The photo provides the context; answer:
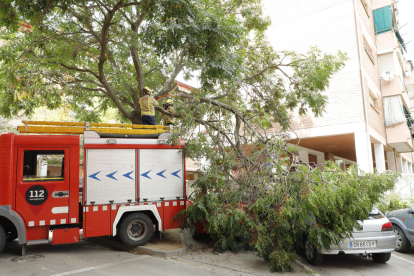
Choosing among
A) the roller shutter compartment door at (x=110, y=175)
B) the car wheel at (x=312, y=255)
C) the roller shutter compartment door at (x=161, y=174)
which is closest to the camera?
the car wheel at (x=312, y=255)

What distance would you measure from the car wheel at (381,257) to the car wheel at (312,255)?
153 centimetres

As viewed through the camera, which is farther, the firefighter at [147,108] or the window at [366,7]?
the window at [366,7]

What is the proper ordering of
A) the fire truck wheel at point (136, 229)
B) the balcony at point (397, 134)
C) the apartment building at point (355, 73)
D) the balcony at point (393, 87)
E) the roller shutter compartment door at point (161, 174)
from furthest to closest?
the balcony at point (393, 87) → the balcony at point (397, 134) → the apartment building at point (355, 73) → the roller shutter compartment door at point (161, 174) → the fire truck wheel at point (136, 229)

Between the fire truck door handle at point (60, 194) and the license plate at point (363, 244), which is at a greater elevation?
the fire truck door handle at point (60, 194)

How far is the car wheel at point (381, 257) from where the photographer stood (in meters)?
6.86

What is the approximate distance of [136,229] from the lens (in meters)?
7.91

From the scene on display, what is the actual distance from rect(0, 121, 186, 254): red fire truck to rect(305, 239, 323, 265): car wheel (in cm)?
333

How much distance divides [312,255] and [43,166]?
259 inches

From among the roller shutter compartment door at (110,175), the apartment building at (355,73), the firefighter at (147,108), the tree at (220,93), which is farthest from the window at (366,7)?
the roller shutter compartment door at (110,175)

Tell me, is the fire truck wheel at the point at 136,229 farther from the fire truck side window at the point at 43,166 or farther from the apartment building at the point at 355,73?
the apartment building at the point at 355,73

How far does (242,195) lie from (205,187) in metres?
1.02

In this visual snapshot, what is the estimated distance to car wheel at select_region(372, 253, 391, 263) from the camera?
6.86 metres

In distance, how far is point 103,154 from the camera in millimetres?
7605

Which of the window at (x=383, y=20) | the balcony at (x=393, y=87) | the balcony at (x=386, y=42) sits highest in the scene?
the window at (x=383, y=20)
